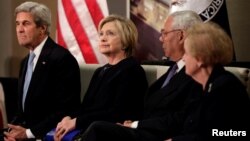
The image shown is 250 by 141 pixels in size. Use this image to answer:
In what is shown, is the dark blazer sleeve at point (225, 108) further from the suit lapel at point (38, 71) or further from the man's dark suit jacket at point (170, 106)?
the suit lapel at point (38, 71)

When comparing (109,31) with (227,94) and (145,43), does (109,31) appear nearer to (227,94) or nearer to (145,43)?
(145,43)

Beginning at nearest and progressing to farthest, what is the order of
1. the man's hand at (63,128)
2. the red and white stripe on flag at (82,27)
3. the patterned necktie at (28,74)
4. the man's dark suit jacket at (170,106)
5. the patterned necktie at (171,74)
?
the man's dark suit jacket at (170,106)
the patterned necktie at (171,74)
the man's hand at (63,128)
the patterned necktie at (28,74)
the red and white stripe on flag at (82,27)

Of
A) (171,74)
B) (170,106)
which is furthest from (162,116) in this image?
(171,74)

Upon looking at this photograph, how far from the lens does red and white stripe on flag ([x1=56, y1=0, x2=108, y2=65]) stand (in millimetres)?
3697

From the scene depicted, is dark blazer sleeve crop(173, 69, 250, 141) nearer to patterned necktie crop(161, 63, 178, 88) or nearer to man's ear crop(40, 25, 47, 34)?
patterned necktie crop(161, 63, 178, 88)

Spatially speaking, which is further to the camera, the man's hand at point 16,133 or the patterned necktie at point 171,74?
the man's hand at point 16,133

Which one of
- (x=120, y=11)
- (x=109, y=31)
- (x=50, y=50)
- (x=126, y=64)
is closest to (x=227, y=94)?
(x=126, y=64)

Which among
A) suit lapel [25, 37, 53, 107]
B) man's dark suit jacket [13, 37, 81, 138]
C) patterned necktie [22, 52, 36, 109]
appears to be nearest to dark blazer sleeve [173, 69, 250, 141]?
man's dark suit jacket [13, 37, 81, 138]

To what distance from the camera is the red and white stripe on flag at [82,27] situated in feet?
12.1

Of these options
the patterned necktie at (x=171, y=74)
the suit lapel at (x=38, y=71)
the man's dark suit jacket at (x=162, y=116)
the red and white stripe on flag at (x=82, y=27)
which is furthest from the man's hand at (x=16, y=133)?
the red and white stripe on flag at (x=82, y=27)

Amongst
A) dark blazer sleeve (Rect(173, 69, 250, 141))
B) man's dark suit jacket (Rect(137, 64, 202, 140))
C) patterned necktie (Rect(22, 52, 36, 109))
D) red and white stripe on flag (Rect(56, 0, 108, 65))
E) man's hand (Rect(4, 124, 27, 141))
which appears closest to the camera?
dark blazer sleeve (Rect(173, 69, 250, 141))

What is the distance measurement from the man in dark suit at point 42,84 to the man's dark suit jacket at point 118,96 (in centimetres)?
15

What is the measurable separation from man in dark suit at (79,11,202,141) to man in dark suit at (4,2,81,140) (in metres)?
0.45

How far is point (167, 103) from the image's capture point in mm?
2424
